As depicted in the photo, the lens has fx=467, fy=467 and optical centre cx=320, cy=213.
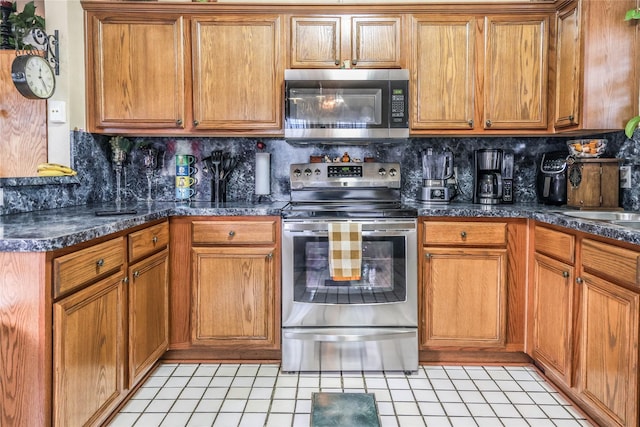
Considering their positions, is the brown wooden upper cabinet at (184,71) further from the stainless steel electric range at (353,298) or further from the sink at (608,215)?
the sink at (608,215)

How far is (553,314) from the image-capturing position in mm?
2344

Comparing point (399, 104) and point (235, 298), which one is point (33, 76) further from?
point (399, 104)

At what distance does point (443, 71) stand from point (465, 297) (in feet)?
4.41

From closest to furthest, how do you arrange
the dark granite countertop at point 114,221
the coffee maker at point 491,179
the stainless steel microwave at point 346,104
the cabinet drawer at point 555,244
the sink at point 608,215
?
the dark granite countertop at point 114,221 → the cabinet drawer at point 555,244 → the sink at point 608,215 → the stainless steel microwave at point 346,104 → the coffee maker at point 491,179

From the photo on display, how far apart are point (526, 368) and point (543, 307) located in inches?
17.1

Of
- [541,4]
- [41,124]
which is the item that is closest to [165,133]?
[41,124]

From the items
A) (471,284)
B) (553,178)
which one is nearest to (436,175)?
(553,178)

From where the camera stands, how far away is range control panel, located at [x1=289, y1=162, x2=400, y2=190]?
2975 millimetres

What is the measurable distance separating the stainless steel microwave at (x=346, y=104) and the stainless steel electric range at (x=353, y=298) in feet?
1.65

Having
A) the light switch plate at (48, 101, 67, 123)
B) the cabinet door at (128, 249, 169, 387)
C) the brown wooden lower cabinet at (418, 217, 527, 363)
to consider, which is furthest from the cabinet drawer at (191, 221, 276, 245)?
the light switch plate at (48, 101, 67, 123)

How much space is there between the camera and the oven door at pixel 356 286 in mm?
2578

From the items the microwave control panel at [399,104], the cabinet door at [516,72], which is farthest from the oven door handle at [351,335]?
the cabinet door at [516,72]

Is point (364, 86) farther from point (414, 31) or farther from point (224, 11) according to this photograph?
point (224, 11)

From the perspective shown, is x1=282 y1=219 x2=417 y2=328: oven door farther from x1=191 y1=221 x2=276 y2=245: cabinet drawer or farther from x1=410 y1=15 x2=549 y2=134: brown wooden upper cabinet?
x1=410 y1=15 x2=549 y2=134: brown wooden upper cabinet
